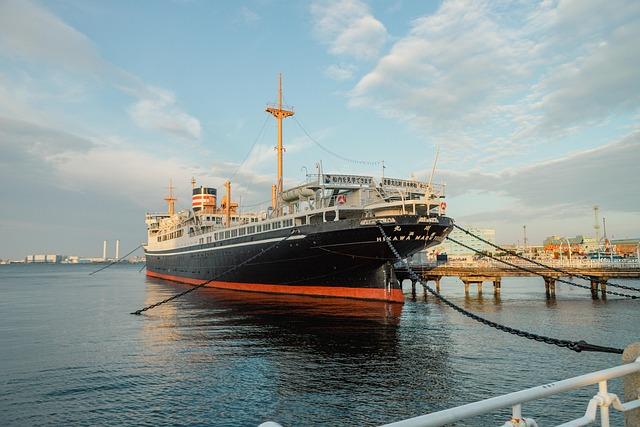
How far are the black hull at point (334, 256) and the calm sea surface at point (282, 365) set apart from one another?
536 centimetres

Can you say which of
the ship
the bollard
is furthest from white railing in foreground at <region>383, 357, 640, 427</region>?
the ship

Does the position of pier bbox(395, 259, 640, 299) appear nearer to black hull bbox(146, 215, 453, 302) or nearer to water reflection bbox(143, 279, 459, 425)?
black hull bbox(146, 215, 453, 302)

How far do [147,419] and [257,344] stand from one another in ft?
34.1

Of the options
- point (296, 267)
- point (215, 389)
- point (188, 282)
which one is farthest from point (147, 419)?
point (188, 282)

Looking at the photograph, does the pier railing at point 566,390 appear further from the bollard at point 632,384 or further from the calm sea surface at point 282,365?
the calm sea surface at point 282,365

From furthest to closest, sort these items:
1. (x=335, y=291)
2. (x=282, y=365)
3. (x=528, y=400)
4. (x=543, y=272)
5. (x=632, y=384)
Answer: (x=543, y=272)
(x=335, y=291)
(x=282, y=365)
(x=632, y=384)
(x=528, y=400)

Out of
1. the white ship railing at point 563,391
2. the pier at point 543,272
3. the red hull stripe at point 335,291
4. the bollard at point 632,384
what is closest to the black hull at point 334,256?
the red hull stripe at point 335,291

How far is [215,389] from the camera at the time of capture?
53.0 ft

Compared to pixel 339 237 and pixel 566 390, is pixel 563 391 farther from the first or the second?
pixel 339 237

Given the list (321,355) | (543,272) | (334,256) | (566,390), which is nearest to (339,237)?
(334,256)

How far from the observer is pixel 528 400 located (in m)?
3.84

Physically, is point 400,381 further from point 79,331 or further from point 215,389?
point 79,331

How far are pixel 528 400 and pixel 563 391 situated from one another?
46cm

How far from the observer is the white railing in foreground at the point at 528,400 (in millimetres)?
3305
